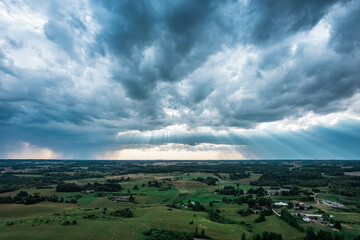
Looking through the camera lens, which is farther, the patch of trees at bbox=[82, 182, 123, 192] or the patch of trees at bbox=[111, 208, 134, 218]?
the patch of trees at bbox=[82, 182, 123, 192]

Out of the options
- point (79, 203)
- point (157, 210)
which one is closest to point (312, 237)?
point (157, 210)

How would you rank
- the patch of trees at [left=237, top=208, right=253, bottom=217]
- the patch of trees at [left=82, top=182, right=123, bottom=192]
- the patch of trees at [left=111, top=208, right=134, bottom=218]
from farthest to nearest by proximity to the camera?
the patch of trees at [left=82, top=182, right=123, bottom=192] → the patch of trees at [left=237, top=208, right=253, bottom=217] → the patch of trees at [left=111, top=208, right=134, bottom=218]

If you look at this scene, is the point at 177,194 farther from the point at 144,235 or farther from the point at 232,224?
the point at 144,235

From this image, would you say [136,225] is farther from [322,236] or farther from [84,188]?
[84,188]

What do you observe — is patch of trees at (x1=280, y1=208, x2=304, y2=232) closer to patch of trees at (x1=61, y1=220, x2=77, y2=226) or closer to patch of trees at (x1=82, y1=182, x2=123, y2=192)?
patch of trees at (x1=61, y1=220, x2=77, y2=226)

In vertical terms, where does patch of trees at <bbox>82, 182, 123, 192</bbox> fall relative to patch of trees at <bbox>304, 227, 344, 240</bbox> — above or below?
below

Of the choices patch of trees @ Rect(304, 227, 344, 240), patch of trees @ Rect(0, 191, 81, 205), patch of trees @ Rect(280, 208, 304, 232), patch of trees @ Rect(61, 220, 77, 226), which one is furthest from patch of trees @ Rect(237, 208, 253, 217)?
patch of trees @ Rect(0, 191, 81, 205)

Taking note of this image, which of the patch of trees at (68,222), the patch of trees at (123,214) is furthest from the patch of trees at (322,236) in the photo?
the patch of trees at (68,222)

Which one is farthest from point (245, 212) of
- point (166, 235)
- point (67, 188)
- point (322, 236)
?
point (67, 188)
